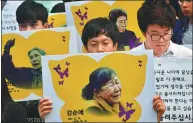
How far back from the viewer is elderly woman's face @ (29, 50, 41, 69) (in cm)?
316

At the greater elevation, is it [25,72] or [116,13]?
[116,13]

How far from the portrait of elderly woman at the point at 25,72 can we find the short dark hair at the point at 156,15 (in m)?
0.73

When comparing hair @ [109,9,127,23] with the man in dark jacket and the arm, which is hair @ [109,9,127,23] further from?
the arm

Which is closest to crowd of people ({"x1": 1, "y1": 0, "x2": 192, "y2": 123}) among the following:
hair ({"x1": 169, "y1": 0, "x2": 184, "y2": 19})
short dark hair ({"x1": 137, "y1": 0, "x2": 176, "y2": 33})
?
short dark hair ({"x1": 137, "y1": 0, "x2": 176, "y2": 33})

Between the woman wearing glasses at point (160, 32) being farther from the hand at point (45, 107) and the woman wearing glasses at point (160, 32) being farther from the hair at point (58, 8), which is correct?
Result: the hair at point (58, 8)

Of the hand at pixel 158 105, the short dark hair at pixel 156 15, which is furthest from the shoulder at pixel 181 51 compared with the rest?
the hand at pixel 158 105

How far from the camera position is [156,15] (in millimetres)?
3297

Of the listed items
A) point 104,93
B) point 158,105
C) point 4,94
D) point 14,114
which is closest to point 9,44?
point 4,94

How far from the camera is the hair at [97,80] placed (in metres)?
2.49

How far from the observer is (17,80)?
3121 millimetres

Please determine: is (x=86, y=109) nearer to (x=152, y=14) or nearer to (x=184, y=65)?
(x=184, y=65)

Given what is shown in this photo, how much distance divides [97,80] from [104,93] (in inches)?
3.0

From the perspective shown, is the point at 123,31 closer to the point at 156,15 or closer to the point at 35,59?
the point at 156,15

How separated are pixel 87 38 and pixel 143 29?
1.45 ft
